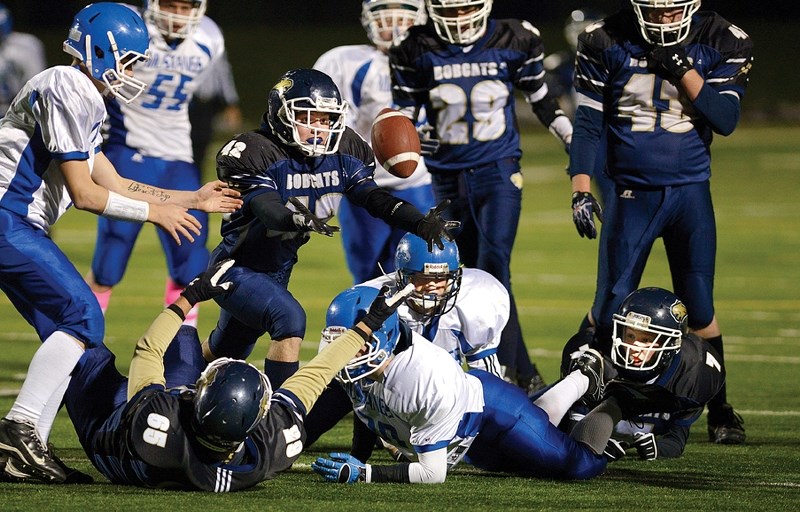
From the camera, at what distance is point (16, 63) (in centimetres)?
1219

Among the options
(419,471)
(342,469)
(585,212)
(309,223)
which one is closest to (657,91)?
(585,212)

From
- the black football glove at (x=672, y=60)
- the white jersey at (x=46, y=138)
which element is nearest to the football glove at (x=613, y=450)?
the black football glove at (x=672, y=60)

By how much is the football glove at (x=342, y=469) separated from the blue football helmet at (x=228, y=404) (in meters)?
0.46

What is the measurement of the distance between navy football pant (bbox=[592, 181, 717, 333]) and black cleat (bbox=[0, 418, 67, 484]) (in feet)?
7.77

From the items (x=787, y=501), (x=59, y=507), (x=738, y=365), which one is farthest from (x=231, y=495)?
(x=738, y=365)

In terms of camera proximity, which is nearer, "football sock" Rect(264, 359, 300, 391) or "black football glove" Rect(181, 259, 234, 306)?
"black football glove" Rect(181, 259, 234, 306)

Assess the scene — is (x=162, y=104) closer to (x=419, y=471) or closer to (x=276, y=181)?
(x=276, y=181)

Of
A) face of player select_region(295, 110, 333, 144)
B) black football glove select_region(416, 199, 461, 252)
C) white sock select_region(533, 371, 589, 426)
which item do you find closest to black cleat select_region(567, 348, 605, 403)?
white sock select_region(533, 371, 589, 426)

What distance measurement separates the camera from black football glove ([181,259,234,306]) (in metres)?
4.76

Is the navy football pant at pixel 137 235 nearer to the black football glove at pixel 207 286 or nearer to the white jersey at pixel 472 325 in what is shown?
the white jersey at pixel 472 325

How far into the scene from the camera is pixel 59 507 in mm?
4223

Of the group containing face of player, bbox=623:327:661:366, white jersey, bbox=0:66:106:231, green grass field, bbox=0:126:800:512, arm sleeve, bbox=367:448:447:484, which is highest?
white jersey, bbox=0:66:106:231

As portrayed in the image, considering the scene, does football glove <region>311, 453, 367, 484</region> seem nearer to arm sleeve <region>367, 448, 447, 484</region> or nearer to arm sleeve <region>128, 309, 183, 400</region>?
arm sleeve <region>367, 448, 447, 484</region>

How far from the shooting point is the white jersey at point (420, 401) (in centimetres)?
451
